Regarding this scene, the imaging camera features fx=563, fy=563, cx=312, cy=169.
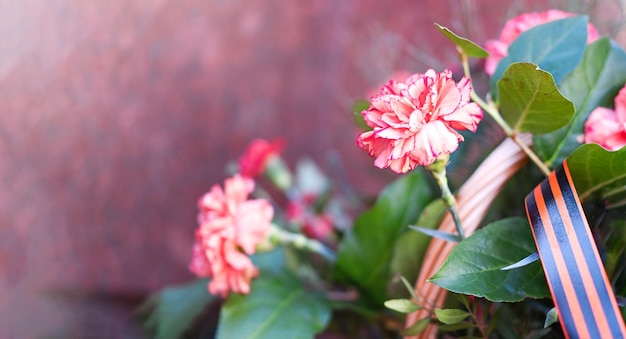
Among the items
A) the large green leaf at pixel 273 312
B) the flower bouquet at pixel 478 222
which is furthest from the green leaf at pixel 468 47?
the large green leaf at pixel 273 312

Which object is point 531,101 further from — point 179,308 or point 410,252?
point 179,308

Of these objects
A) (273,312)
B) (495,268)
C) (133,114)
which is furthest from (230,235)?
(133,114)

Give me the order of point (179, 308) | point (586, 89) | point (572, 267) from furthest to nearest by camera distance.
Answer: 1. point (179, 308)
2. point (586, 89)
3. point (572, 267)

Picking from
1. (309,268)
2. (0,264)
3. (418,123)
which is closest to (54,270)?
(0,264)

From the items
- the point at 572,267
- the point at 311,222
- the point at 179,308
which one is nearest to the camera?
the point at 572,267

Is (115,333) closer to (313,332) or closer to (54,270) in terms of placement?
(54,270)

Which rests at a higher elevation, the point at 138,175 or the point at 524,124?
the point at 138,175

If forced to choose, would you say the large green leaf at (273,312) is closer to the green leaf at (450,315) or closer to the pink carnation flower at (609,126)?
the green leaf at (450,315)
